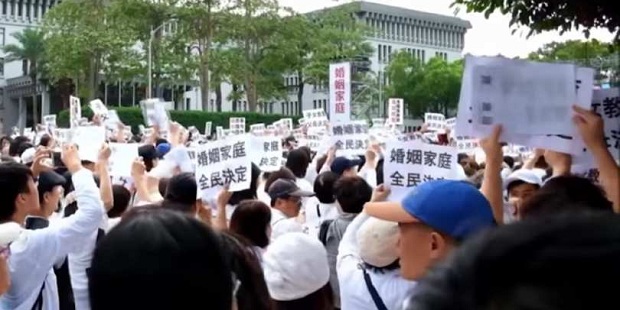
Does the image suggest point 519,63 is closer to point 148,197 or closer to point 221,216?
point 221,216

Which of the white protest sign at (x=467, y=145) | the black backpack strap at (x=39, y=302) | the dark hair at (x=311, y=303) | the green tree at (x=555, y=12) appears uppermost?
the green tree at (x=555, y=12)

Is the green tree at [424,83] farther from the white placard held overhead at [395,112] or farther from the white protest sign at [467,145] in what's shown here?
the white protest sign at [467,145]

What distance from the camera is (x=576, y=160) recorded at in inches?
146

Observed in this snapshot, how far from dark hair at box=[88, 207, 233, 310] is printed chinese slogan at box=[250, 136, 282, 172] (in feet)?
20.2

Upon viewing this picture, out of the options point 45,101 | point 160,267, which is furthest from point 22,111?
point 160,267

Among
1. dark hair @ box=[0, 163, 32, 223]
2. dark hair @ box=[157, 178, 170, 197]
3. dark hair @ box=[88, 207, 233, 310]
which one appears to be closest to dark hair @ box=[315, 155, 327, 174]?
dark hair @ box=[157, 178, 170, 197]

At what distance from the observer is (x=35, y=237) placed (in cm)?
352

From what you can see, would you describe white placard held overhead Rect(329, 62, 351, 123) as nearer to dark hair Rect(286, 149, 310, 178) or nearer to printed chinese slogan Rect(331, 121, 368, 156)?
printed chinese slogan Rect(331, 121, 368, 156)

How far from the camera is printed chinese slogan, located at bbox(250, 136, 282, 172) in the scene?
7824 mm

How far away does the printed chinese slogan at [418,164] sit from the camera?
527 cm

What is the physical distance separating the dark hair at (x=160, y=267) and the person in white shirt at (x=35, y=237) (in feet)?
6.40

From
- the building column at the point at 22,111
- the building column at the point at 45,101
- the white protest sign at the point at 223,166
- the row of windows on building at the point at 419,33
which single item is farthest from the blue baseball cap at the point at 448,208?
the row of windows on building at the point at 419,33

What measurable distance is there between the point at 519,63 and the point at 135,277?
2.22 meters

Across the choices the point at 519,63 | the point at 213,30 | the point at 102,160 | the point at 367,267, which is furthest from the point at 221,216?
the point at 213,30
